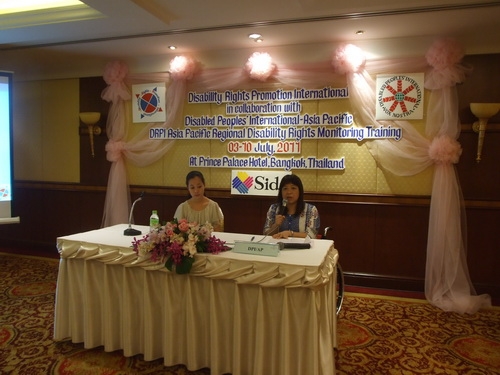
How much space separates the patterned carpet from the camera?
8.56 ft

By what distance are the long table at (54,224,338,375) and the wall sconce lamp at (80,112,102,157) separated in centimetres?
256

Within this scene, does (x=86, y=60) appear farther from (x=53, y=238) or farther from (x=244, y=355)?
(x=244, y=355)

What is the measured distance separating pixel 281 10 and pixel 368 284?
2.99m

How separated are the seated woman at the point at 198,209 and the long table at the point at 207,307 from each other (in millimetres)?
568

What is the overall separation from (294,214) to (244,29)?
A: 1.98 meters

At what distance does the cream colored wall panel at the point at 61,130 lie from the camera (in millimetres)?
5375

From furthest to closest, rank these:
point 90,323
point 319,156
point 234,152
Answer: point 234,152
point 319,156
point 90,323

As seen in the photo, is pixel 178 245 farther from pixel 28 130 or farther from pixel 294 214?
pixel 28 130

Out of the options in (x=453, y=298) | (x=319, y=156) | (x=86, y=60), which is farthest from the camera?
(x=86, y=60)

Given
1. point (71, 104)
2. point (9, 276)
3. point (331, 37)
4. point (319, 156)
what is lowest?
point (9, 276)

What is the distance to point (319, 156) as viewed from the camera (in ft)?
14.3

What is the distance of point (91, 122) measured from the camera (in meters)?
5.06

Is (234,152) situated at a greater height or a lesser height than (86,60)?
lesser

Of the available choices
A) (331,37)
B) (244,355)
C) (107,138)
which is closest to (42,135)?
(107,138)
